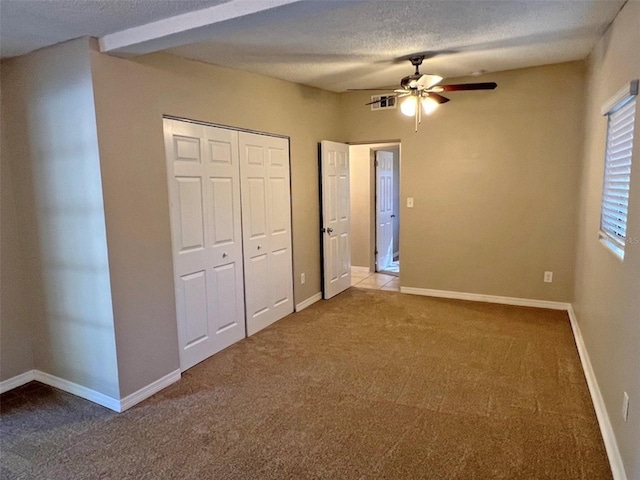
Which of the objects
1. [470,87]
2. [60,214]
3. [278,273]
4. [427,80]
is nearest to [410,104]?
[427,80]

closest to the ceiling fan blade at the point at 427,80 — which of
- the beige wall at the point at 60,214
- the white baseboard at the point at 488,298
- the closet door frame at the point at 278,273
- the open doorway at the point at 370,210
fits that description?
the closet door frame at the point at 278,273

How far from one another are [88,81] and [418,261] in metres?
3.92

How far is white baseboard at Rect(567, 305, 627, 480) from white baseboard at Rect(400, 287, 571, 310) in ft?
3.09

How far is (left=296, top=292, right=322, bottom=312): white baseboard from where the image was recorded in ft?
15.3

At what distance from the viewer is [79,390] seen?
2.93 meters

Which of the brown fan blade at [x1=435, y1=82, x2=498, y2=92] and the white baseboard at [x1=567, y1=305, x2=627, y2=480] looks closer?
the white baseboard at [x1=567, y1=305, x2=627, y2=480]

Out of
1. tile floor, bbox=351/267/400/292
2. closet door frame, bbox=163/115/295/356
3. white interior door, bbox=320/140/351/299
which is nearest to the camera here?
closet door frame, bbox=163/115/295/356

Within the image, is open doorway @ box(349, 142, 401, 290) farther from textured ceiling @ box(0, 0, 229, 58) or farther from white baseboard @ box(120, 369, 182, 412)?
textured ceiling @ box(0, 0, 229, 58)

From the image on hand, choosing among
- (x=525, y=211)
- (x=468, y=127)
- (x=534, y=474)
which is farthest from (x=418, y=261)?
(x=534, y=474)

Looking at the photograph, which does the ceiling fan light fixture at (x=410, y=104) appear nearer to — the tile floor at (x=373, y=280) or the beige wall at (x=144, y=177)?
the beige wall at (x=144, y=177)

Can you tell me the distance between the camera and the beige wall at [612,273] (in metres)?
1.85

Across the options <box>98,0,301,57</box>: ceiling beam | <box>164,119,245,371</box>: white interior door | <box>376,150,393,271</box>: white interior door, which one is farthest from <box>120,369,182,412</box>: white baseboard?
<box>376,150,393,271</box>: white interior door

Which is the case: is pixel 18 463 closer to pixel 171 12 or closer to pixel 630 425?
pixel 171 12

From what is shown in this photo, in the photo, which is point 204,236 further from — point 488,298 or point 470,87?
point 488,298
